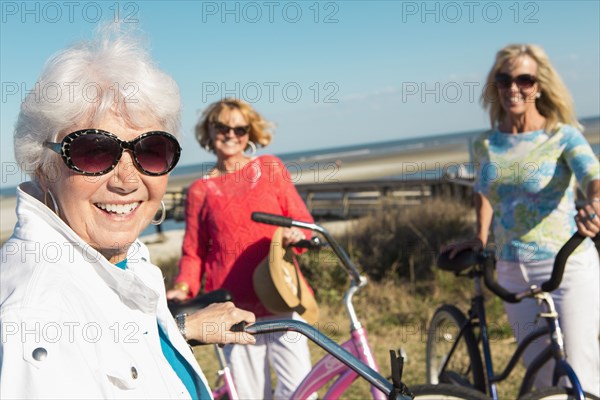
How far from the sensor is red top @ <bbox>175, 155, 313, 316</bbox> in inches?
145

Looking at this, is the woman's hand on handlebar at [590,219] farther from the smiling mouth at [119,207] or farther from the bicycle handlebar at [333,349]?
the smiling mouth at [119,207]

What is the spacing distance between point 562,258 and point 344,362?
5.05 ft

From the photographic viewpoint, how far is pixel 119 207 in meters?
1.81

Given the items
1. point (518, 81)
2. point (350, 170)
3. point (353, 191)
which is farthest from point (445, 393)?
point (350, 170)

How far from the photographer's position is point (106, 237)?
5.74ft

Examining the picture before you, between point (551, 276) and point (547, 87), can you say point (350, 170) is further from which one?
point (551, 276)

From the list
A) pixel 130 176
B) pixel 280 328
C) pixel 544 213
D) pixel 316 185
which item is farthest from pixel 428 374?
pixel 316 185

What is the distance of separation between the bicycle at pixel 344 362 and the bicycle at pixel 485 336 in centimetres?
41

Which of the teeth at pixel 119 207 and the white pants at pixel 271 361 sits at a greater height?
the teeth at pixel 119 207

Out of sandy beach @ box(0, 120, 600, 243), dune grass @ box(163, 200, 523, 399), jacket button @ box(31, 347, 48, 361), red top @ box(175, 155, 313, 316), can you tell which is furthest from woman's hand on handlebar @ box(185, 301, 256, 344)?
dune grass @ box(163, 200, 523, 399)

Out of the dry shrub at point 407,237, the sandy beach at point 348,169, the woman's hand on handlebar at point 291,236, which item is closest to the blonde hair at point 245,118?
the sandy beach at point 348,169

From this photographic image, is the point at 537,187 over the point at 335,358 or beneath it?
over

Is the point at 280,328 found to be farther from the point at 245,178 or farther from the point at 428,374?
the point at 428,374

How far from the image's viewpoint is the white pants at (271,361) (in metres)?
3.61
